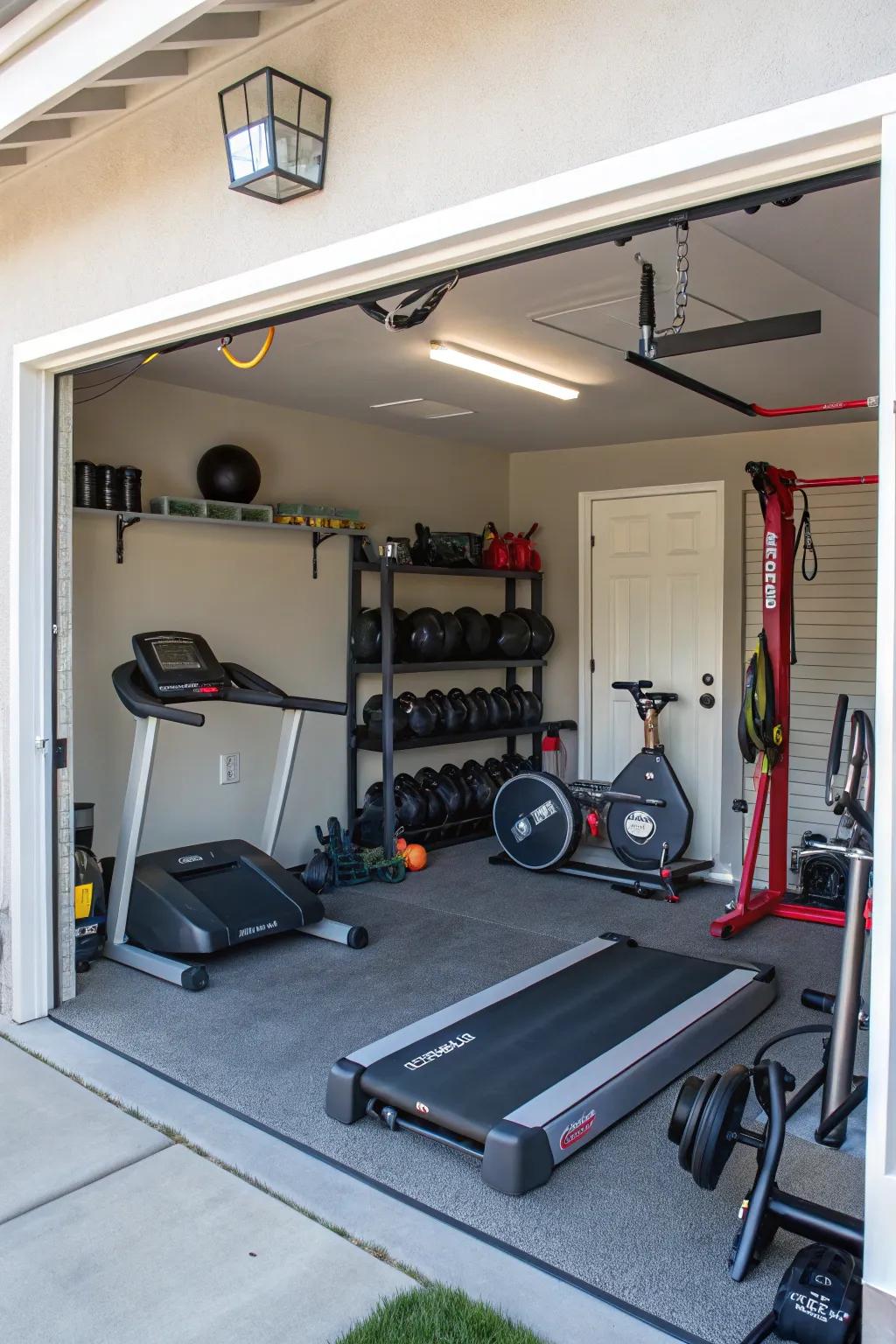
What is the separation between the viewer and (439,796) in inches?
244

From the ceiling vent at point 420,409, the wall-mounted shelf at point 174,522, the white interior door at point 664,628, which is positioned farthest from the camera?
the white interior door at point 664,628

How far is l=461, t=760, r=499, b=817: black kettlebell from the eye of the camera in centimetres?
638

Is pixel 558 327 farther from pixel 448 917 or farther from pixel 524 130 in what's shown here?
pixel 448 917

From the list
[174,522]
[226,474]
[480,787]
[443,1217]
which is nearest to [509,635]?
[480,787]

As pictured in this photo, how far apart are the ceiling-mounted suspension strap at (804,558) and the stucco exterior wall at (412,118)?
3223 millimetres

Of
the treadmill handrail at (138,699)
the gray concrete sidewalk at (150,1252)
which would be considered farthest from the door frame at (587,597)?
the gray concrete sidewalk at (150,1252)

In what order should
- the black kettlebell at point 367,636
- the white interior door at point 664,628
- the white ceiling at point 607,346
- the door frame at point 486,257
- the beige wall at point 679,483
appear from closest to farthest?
the door frame at point 486,257 → the white ceiling at point 607,346 → the beige wall at point 679,483 → the black kettlebell at point 367,636 → the white interior door at point 664,628

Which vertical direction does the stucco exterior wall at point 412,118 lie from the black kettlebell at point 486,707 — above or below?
above

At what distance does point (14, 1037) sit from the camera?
3443mm

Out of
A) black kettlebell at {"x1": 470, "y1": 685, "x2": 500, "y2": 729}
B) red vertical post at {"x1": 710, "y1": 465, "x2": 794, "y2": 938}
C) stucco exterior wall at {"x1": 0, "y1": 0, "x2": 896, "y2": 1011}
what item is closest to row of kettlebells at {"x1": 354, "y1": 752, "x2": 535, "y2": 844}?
black kettlebell at {"x1": 470, "y1": 685, "x2": 500, "y2": 729}

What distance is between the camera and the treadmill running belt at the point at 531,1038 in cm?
277

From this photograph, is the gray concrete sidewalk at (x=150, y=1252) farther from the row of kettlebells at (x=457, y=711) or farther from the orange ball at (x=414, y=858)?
the row of kettlebells at (x=457, y=711)

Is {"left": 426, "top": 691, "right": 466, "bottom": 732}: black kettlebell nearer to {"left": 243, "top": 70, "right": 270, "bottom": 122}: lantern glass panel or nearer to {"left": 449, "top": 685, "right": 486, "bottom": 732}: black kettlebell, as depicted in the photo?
{"left": 449, "top": 685, "right": 486, "bottom": 732}: black kettlebell

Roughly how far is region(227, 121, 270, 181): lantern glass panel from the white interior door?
4174mm
